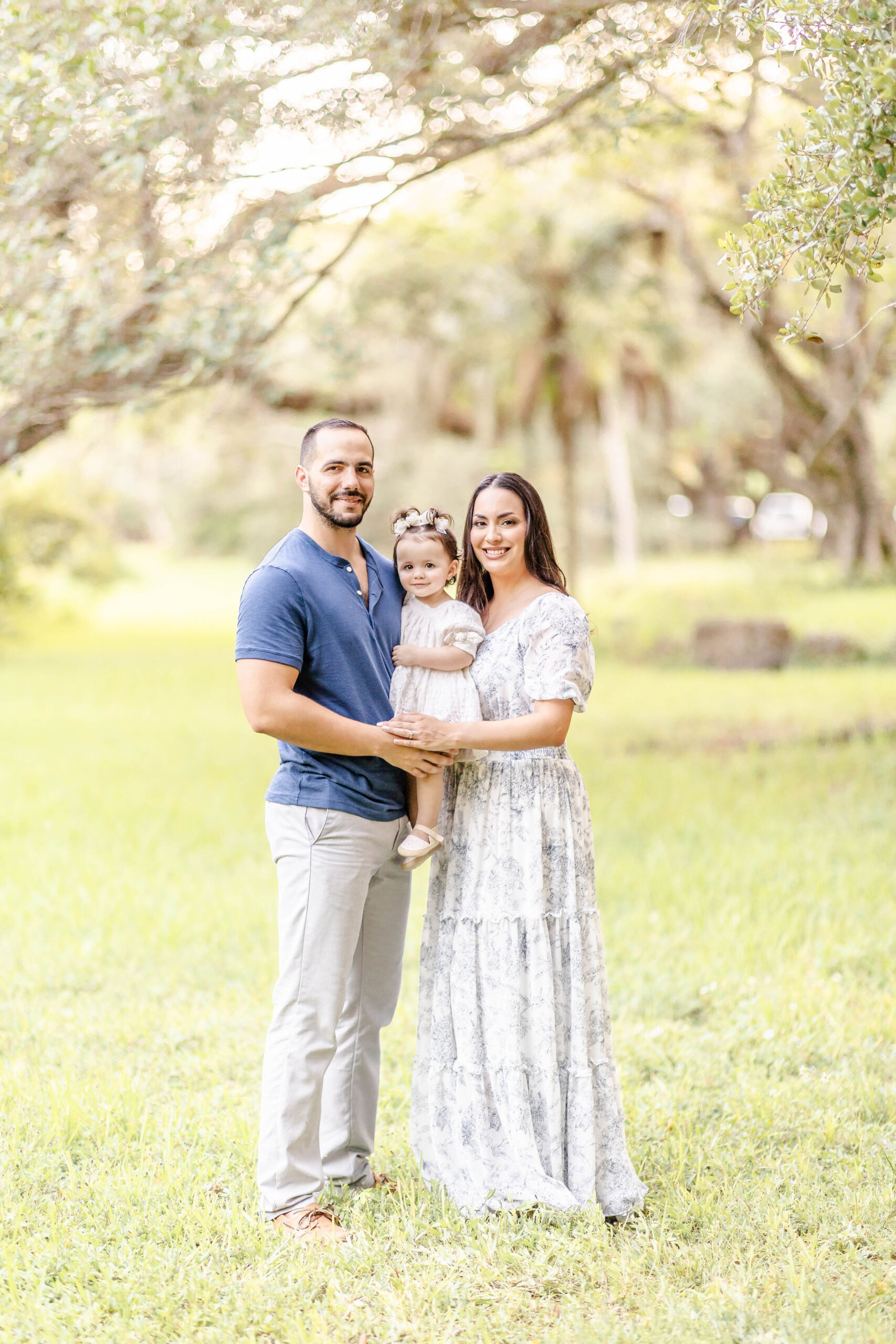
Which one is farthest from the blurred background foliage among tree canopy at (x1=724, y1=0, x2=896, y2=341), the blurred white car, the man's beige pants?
the blurred white car

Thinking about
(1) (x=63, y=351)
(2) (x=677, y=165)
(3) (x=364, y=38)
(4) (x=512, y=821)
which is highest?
(2) (x=677, y=165)

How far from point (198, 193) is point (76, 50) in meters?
1.11

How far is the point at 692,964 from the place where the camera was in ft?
19.3

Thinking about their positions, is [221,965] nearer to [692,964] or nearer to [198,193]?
[692,964]

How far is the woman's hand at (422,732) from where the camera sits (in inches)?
130

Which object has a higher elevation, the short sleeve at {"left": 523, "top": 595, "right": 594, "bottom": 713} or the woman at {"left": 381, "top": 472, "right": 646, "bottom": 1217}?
the short sleeve at {"left": 523, "top": 595, "right": 594, "bottom": 713}

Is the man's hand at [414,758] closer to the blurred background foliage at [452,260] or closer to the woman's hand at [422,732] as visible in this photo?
the woman's hand at [422,732]

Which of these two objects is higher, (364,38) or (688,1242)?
(364,38)

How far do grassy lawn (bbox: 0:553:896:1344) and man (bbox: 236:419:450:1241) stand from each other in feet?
→ 1.06

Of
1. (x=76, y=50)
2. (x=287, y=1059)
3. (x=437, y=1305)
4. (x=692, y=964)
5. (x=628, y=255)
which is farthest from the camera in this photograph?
(x=628, y=255)

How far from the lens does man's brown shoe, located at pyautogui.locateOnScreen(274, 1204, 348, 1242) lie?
3367 mm

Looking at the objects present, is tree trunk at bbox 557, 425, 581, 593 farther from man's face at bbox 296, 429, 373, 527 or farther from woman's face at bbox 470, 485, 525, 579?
man's face at bbox 296, 429, 373, 527

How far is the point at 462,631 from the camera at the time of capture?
349 cm

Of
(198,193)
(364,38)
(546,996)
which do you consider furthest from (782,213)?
(198,193)
